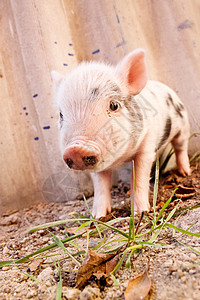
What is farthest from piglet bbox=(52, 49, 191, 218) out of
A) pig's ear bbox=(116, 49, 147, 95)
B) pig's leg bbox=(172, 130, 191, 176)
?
pig's leg bbox=(172, 130, 191, 176)

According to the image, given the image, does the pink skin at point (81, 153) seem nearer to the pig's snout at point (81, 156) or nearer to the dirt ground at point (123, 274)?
the pig's snout at point (81, 156)

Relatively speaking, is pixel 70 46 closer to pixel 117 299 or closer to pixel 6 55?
pixel 6 55

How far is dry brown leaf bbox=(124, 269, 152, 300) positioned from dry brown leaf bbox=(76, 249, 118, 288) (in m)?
0.14

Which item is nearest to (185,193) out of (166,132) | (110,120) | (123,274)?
(166,132)

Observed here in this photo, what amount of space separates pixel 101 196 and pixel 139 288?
3.92 feet

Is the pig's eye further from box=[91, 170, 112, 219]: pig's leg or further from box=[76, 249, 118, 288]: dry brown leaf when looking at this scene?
box=[76, 249, 118, 288]: dry brown leaf

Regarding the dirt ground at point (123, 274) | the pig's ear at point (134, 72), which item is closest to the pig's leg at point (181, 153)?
the pig's ear at point (134, 72)

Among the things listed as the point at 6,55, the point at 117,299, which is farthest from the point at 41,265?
the point at 6,55

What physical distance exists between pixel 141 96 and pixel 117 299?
5.15 feet

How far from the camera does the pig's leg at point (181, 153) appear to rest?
277 centimetres

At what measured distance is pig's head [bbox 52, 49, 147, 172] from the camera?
1.46 meters

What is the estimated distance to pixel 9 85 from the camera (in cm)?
277

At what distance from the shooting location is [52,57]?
2.67 metres

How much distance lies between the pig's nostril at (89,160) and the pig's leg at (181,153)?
5.23 feet
